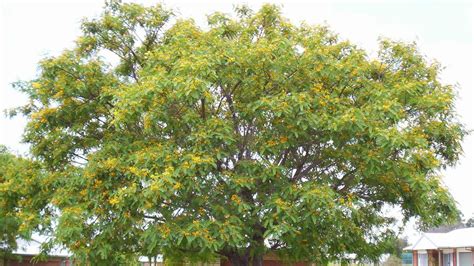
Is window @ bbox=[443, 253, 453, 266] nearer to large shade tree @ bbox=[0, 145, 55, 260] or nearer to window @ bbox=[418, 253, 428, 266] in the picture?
window @ bbox=[418, 253, 428, 266]

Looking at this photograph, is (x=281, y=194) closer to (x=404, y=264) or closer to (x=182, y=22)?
(x=182, y=22)

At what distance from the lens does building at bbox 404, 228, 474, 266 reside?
26.5 metres

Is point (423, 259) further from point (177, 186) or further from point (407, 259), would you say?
point (177, 186)

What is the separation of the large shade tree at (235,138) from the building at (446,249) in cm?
1488

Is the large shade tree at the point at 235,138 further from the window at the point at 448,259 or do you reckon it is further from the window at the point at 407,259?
the window at the point at 407,259

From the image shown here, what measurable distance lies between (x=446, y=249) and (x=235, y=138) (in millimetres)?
20296

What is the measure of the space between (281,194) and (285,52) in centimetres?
250

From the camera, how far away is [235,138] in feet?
38.0

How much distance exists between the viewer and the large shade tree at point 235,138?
1057 centimetres

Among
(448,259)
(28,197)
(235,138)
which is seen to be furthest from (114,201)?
(448,259)

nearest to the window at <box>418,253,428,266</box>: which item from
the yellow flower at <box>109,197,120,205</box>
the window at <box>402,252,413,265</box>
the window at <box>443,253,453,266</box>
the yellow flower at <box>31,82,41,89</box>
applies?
the window at <box>443,253,453,266</box>

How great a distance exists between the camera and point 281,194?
35.9ft

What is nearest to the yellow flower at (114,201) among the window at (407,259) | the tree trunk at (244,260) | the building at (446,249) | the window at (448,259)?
the tree trunk at (244,260)

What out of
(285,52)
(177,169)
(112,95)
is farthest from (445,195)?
(112,95)
